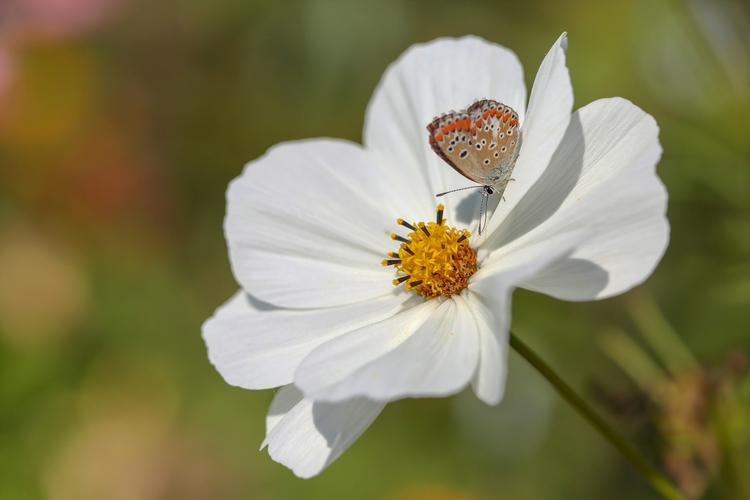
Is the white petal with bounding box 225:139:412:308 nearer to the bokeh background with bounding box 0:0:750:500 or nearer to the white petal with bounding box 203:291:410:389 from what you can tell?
the white petal with bounding box 203:291:410:389

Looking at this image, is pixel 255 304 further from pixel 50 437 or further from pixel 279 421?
pixel 50 437

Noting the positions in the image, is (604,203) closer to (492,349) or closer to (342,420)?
(492,349)

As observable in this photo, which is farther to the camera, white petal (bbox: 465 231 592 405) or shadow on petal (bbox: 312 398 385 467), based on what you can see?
shadow on petal (bbox: 312 398 385 467)

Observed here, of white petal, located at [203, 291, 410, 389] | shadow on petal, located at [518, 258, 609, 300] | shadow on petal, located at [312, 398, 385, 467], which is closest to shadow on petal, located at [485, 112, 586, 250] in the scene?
shadow on petal, located at [518, 258, 609, 300]

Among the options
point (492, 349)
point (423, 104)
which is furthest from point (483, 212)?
point (492, 349)

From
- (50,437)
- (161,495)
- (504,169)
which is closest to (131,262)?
(50,437)

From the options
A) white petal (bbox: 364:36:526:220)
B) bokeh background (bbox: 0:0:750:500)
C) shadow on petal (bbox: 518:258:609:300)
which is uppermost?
white petal (bbox: 364:36:526:220)

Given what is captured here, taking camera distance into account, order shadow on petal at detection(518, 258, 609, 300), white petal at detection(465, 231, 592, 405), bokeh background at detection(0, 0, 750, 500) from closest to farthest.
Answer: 1. white petal at detection(465, 231, 592, 405)
2. shadow on petal at detection(518, 258, 609, 300)
3. bokeh background at detection(0, 0, 750, 500)
